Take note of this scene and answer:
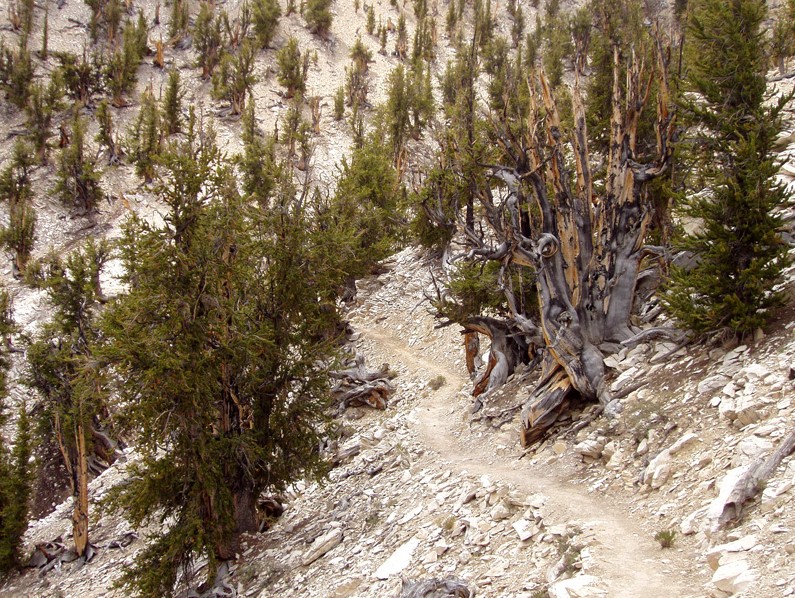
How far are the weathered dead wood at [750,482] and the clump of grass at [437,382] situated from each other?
33.0 ft

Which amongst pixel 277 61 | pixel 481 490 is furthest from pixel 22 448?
pixel 277 61

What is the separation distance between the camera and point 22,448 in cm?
1669

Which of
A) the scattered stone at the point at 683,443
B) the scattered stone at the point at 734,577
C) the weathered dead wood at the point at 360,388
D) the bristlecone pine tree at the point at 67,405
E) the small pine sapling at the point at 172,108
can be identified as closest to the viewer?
the scattered stone at the point at 734,577

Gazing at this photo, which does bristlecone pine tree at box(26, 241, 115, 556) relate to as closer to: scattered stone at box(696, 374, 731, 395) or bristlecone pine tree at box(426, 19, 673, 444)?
bristlecone pine tree at box(426, 19, 673, 444)

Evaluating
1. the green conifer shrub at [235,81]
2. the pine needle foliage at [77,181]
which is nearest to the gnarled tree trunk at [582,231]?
the pine needle foliage at [77,181]

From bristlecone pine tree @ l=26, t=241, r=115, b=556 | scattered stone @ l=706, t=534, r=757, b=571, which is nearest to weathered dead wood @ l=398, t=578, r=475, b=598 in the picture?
scattered stone @ l=706, t=534, r=757, b=571

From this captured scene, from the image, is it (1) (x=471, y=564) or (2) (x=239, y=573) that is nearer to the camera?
(1) (x=471, y=564)

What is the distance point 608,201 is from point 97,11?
4998 cm

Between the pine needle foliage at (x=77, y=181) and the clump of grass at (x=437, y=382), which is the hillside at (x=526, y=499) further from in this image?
the pine needle foliage at (x=77, y=181)

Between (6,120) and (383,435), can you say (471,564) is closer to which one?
(383,435)

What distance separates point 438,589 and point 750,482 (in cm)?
316

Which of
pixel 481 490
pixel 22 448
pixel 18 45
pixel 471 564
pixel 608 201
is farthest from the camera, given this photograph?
pixel 18 45

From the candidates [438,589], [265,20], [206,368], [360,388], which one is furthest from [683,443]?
[265,20]

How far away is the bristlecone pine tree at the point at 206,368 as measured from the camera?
9586 mm
